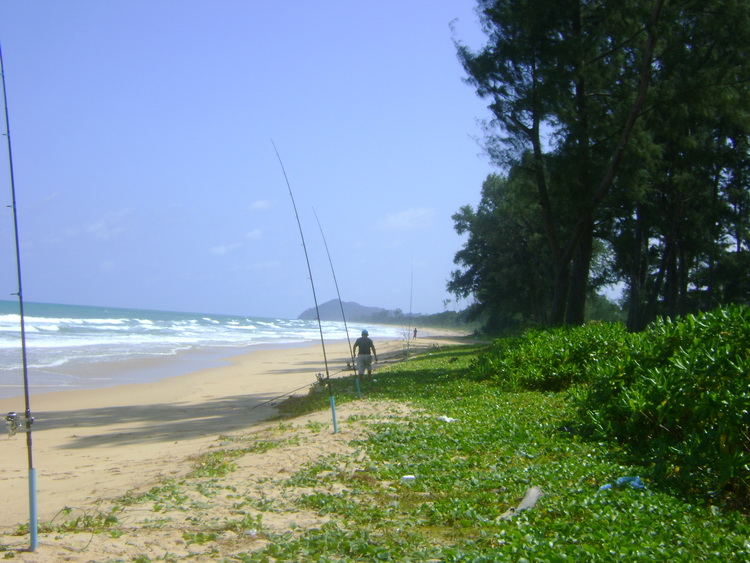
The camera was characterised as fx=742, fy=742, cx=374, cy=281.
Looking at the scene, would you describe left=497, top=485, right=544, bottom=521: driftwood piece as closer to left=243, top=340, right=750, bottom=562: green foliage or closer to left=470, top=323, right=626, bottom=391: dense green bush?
left=243, top=340, right=750, bottom=562: green foliage

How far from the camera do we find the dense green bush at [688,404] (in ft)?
18.1

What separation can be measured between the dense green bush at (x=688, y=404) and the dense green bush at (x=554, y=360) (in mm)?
3725

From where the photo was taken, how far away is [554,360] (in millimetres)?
13055

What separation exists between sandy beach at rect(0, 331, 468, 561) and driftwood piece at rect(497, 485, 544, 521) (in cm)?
280

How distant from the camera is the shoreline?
751 centimetres

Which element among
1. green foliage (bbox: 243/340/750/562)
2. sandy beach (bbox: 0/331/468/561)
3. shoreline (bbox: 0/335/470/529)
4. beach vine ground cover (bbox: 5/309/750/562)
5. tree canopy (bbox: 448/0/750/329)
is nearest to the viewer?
green foliage (bbox: 243/340/750/562)

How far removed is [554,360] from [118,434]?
7.44 meters

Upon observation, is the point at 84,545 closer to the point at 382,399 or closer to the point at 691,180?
the point at 382,399

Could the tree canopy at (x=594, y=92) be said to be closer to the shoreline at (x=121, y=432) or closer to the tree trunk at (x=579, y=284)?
the tree trunk at (x=579, y=284)

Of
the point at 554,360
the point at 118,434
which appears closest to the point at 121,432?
the point at 118,434

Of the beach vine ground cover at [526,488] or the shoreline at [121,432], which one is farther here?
the shoreline at [121,432]

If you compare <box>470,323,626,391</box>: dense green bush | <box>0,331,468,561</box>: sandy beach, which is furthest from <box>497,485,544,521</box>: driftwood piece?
<box>470,323,626,391</box>: dense green bush

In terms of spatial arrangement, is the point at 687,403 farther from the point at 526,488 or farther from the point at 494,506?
the point at 494,506

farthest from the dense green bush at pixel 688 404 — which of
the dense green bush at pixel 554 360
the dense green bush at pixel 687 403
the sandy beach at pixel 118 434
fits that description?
the sandy beach at pixel 118 434
